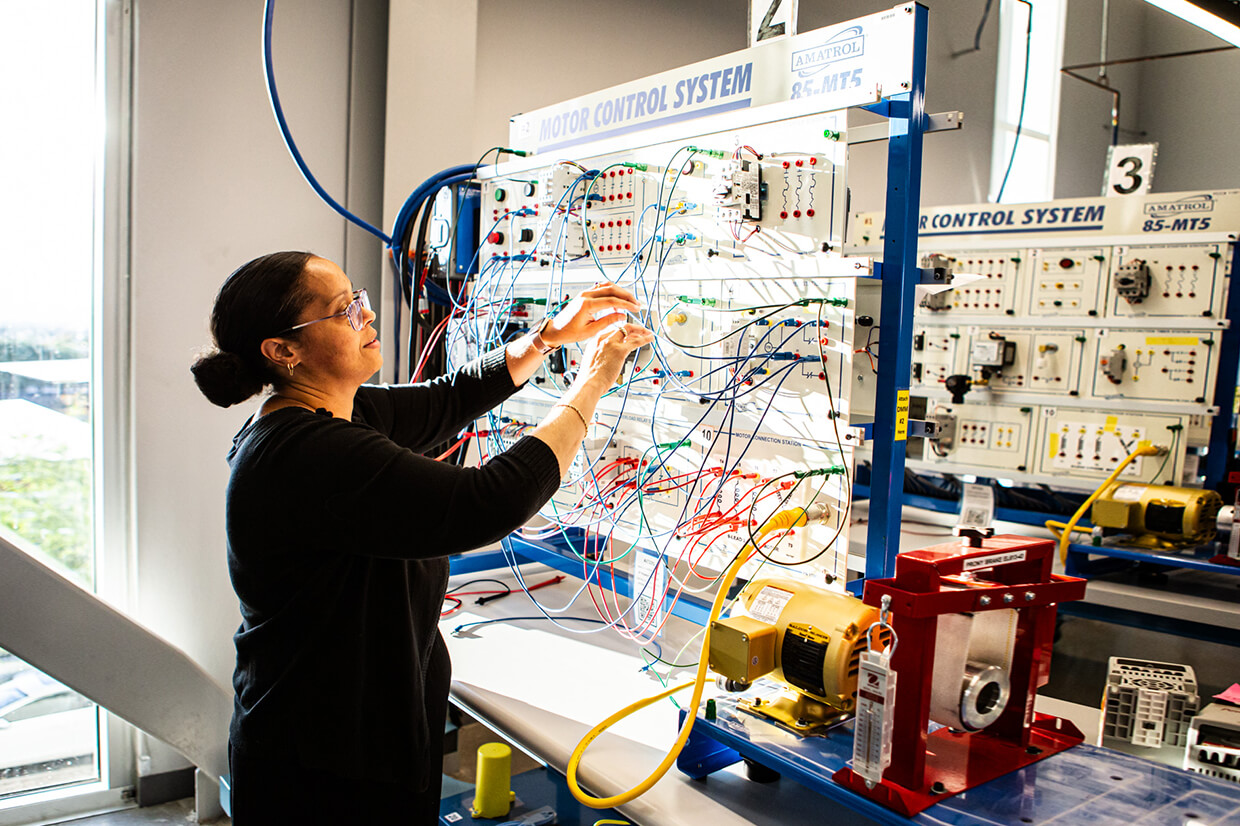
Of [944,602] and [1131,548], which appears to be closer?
[944,602]

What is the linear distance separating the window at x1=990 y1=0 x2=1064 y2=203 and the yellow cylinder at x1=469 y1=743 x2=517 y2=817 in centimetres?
630

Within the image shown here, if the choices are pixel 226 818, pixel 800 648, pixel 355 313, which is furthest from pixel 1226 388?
pixel 226 818

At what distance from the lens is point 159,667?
2.67 metres

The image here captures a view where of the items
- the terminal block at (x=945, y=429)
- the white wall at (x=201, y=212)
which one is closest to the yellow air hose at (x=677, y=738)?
the white wall at (x=201, y=212)

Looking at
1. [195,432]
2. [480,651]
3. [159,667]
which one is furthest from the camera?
[195,432]

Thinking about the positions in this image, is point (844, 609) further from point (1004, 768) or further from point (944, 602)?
point (1004, 768)

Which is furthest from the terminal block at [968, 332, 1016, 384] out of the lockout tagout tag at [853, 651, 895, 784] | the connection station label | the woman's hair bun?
the woman's hair bun

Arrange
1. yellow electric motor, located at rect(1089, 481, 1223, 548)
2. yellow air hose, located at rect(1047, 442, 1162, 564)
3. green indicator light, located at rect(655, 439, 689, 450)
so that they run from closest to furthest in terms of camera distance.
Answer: green indicator light, located at rect(655, 439, 689, 450), yellow electric motor, located at rect(1089, 481, 1223, 548), yellow air hose, located at rect(1047, 442, 1162, 564)

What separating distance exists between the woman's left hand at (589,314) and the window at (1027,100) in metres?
5.88

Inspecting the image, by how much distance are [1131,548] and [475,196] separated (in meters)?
2.83

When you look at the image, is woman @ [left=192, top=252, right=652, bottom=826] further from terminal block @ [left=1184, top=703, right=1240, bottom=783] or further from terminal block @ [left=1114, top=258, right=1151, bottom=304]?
terminal block @ [left=1114, top=258, right=1151, bottom=304]

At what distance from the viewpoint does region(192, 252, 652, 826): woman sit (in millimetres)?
1222

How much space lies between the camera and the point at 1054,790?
1.23m

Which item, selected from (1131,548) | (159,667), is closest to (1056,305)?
(1131,548)
